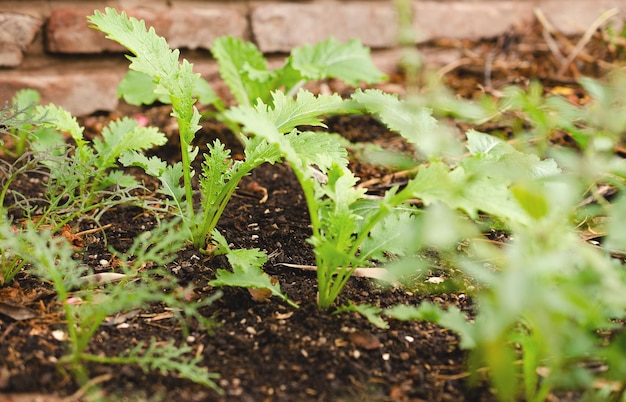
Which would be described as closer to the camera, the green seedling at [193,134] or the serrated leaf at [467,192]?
the serrated leaf at [467,192]

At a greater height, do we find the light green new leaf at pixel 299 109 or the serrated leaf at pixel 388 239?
the light green new leaf at pixel 299 109

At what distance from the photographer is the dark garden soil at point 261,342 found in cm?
106

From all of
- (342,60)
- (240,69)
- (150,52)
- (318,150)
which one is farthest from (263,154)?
(342,60)

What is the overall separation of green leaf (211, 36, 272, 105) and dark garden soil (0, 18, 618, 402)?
0.55 m

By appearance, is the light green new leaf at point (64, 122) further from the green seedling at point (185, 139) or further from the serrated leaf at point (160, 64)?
the serrated leaf at point (160, 64)

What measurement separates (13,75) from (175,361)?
1341mm

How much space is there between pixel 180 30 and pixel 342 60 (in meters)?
0.61

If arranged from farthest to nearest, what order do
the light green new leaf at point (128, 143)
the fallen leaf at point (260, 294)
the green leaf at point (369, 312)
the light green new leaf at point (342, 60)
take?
the light green new leaf at point (342, 60) < the light green new leaf at point (128, 143) < the fallen leaf at point (260, 294) < the green leaf at point (369, 312)

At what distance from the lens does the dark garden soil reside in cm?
106

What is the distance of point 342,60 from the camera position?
6.90 feet

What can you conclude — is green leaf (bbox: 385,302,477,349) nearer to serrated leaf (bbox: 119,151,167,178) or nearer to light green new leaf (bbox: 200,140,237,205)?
light green new leaf (bbox: 200,140,237,205)

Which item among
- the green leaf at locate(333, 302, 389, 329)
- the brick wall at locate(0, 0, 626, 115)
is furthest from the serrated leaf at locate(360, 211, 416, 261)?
the brick wall at locate(0, 0, 626, 115)

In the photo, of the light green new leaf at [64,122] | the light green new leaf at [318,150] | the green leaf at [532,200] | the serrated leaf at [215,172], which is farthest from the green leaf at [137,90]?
the green leaf at [532,200]

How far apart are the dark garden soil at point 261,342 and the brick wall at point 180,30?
731mm
